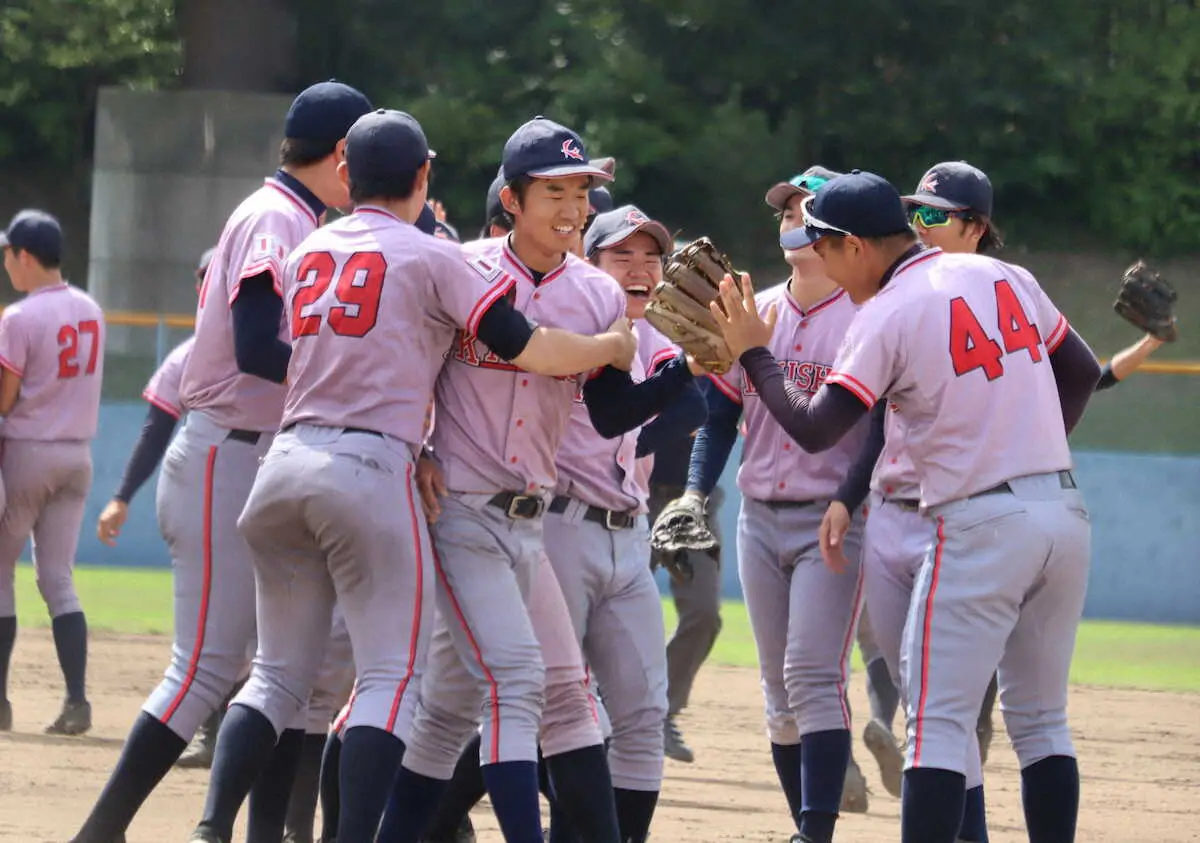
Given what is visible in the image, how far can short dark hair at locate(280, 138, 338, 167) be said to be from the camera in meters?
5.02

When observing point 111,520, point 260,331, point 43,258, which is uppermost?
point 260,331

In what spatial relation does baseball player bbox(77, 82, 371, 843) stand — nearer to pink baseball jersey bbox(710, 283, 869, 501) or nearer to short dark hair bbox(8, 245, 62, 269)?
pink baseball jersey bbox(710, 283, 869, 501)

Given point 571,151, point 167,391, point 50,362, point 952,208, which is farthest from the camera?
point 50,362

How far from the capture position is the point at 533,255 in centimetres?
483

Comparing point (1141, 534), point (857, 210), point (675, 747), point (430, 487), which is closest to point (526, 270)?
point (430, 487)

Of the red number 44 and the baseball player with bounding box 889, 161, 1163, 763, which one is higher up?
the baseball player with bounding box 889, 161, 1163, 763

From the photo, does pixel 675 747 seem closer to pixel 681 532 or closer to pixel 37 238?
pixel 681 532

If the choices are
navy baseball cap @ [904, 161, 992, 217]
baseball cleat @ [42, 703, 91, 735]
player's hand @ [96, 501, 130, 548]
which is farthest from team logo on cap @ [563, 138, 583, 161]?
baseball cleat @ [42, 703, 91, 735]

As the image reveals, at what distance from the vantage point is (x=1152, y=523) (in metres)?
14.1

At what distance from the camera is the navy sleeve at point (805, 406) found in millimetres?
4547

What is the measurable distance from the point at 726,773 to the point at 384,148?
3.64m

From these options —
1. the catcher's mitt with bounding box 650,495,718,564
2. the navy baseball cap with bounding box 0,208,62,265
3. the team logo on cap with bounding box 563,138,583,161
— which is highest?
the team logo on cap with bounding box 563,138,583,161

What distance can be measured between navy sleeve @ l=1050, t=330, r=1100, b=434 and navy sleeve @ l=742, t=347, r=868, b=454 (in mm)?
725

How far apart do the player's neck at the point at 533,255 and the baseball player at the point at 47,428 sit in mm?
3472
